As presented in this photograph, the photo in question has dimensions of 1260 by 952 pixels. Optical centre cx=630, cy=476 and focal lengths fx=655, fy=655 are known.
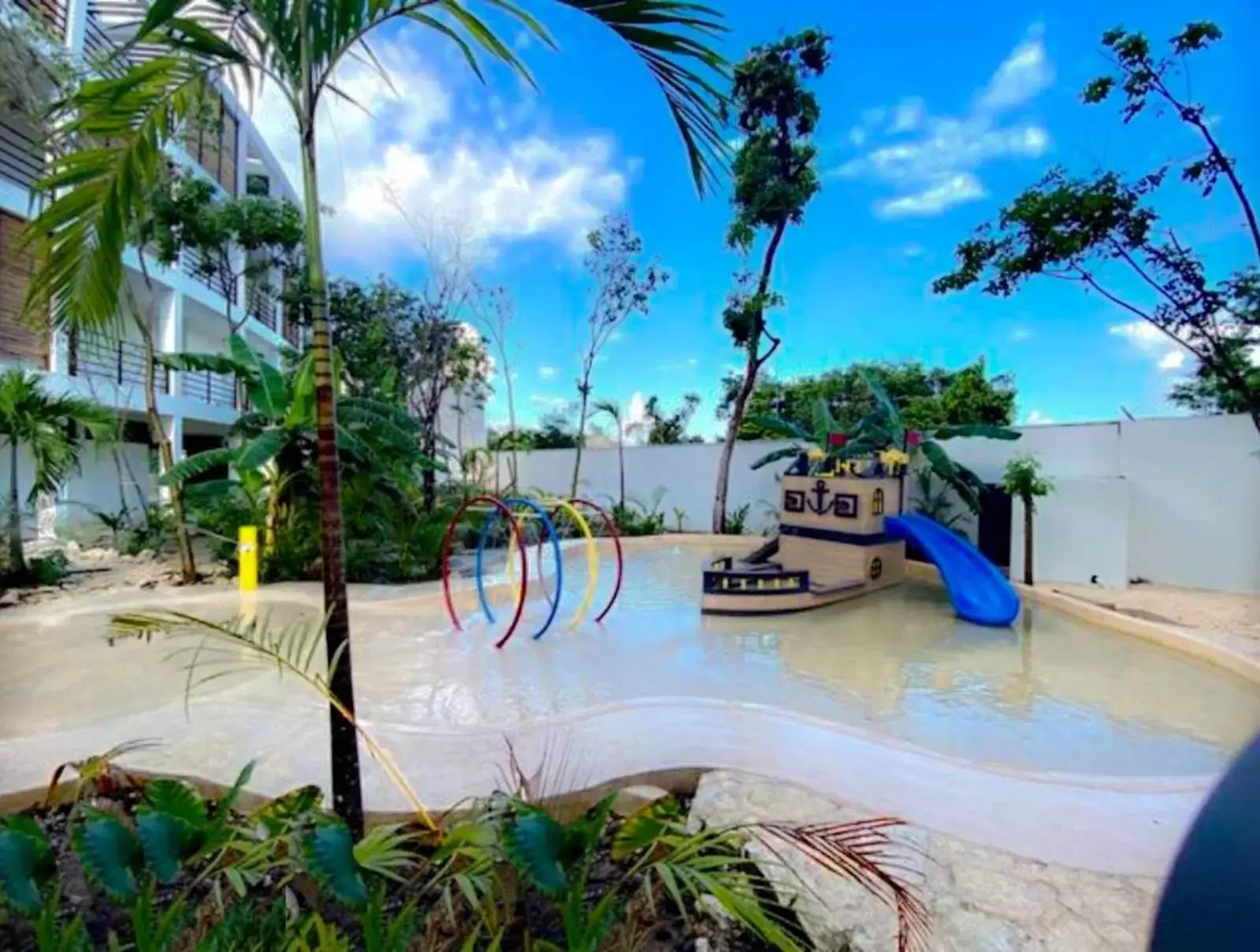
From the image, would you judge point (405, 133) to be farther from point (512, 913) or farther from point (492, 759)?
point (512, 913)

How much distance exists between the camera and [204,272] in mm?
13141

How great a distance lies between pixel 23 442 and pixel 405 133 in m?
8.89

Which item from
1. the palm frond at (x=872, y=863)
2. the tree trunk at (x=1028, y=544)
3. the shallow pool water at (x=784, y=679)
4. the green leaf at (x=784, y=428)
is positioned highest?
the green leaf at (x=784, y=428)

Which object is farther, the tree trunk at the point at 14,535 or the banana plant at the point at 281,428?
the banana plant at the point at 281,428

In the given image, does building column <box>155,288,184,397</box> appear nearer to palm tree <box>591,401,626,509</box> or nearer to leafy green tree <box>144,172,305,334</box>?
leafy green tree <box>144,172,305,334</box>

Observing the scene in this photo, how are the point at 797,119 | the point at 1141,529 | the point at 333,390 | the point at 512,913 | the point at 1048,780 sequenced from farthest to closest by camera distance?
the point at 797,119, the point at 1141,529, the point at 1048,780, the point at 333,390, the point at 512,913

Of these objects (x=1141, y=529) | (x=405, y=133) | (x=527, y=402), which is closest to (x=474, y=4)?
(x=1141, y=529)

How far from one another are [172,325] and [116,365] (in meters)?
2.19

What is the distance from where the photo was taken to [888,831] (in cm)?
287

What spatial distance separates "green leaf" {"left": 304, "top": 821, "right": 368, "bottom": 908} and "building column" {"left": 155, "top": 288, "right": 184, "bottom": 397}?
54.8 feet

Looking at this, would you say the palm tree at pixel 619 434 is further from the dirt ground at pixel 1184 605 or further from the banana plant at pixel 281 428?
the dirt ground at pixel 1184 605

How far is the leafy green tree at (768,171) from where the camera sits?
46.0ft

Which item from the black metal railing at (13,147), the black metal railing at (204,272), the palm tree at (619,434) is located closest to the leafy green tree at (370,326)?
the black metal railing at (204,272)

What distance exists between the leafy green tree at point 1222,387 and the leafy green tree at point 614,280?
10.9 m
